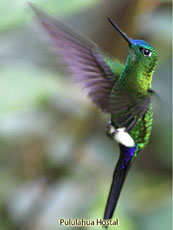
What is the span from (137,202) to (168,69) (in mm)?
727

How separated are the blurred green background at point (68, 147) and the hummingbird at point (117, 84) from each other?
500mm

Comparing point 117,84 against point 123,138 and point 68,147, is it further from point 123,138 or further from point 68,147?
point 68,147

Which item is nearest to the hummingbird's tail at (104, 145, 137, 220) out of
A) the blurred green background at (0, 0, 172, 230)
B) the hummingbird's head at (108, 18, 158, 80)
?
the hummingbird's head at (108, 18, 158, 80)

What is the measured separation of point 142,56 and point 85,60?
33 cm

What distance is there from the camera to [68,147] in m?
2.07

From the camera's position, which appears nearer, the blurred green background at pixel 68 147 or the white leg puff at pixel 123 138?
the white leg puff at pixel 123 138

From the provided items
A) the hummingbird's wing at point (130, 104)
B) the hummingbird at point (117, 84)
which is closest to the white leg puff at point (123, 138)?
the hummingbird at point (117, 84)

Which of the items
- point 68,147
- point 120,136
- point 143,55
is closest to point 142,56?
point 143,55

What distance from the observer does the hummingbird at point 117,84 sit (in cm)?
85

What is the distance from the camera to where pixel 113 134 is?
3.35ft

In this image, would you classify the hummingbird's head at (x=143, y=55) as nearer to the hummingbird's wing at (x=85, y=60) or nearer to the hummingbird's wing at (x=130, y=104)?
the hummingbird's wing at (x=130, y=104)

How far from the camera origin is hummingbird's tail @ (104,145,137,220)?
1.02 meters

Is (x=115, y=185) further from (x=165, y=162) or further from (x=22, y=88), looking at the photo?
(x=165, y=162)

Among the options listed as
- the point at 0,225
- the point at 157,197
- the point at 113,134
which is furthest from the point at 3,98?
the point at 157,197
